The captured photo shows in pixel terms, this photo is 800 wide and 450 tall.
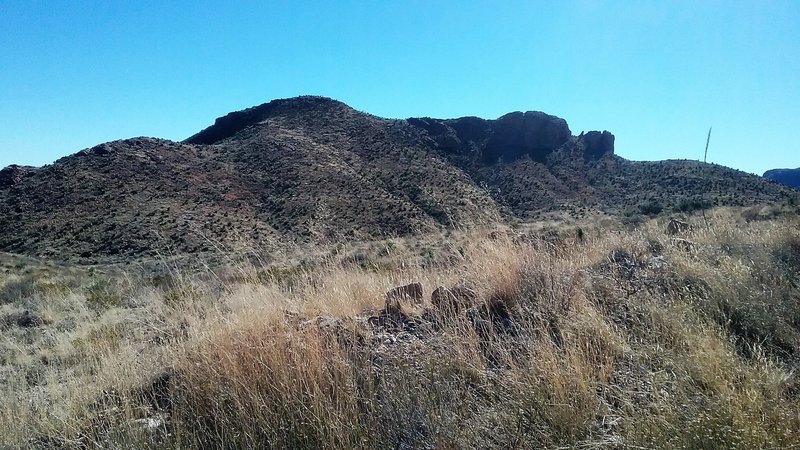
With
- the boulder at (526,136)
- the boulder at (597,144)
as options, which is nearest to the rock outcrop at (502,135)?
the boulder at (526,136)

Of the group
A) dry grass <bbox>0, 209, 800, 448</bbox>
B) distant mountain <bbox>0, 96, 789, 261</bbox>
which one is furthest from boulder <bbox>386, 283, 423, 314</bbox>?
distant mountain <bbox>0, 96, 789, 261</bbox>

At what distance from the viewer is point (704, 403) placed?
227 cm

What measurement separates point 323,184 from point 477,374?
3823 cm

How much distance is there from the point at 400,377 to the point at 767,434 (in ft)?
5.98

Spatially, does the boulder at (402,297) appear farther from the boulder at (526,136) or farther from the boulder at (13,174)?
the boulder at (526,136)

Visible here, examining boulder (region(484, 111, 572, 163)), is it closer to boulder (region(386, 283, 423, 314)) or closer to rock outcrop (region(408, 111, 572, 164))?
rock outcrop (region(408, 111, 572, 164))

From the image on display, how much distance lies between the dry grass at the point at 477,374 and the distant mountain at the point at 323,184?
20508 millimetres

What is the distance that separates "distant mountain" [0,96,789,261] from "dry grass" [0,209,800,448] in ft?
67.3

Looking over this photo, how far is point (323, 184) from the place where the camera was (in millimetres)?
40188

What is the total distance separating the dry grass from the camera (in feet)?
7.73

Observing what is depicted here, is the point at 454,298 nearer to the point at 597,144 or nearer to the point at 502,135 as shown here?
A: the point at 502,135

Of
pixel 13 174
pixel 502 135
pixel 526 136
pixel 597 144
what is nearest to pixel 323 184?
pixel 13 174

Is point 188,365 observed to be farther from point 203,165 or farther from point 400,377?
point 203,165

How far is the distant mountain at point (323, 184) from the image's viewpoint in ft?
106
